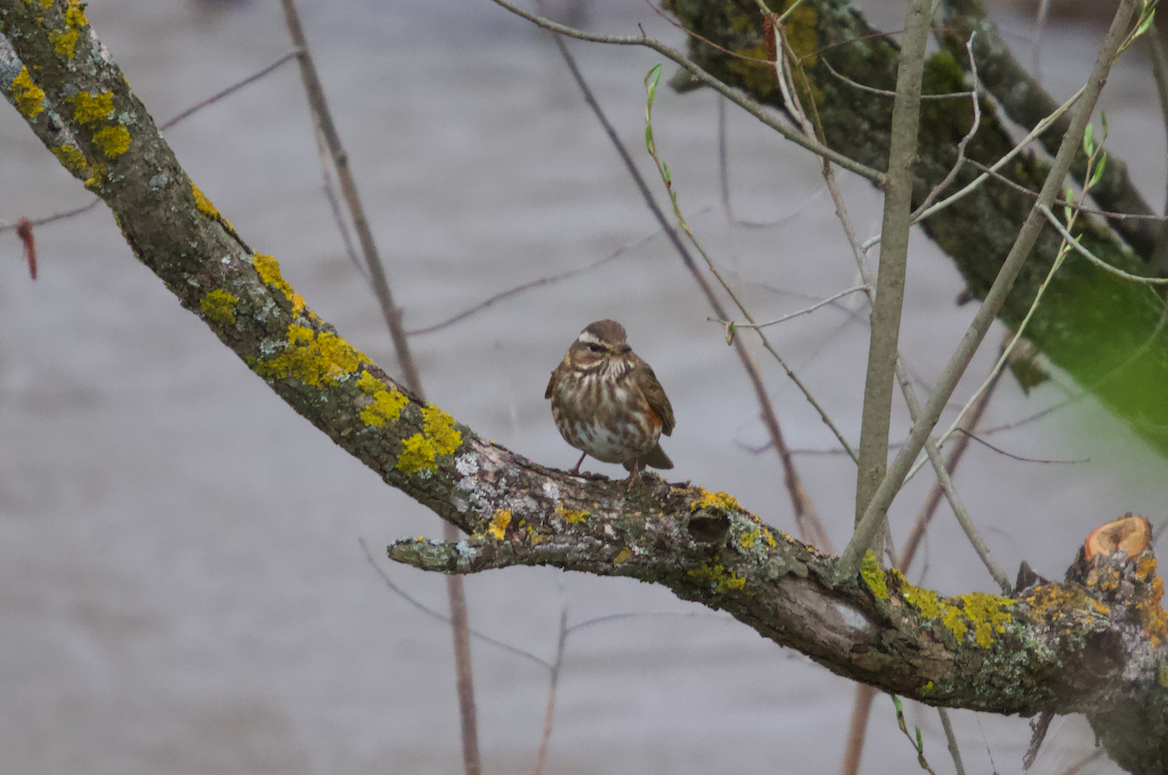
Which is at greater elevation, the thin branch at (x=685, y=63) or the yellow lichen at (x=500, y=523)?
the thin branch at (x=685, y=63)

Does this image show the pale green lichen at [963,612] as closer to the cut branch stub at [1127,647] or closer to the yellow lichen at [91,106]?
the cut branch stub at [1127,647]

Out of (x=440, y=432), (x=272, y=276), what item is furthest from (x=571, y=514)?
(x=272, y=276)

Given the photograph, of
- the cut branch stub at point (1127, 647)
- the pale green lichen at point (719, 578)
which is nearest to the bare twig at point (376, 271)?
the pale green lichen at point (719, 578)

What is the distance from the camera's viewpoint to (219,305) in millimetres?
1188

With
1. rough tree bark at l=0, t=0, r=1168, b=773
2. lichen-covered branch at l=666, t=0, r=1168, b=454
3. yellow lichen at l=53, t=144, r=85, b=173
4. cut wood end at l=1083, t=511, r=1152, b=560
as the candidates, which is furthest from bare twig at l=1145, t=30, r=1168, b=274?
yellow lichen at l=53, t=144, r=85, b=173

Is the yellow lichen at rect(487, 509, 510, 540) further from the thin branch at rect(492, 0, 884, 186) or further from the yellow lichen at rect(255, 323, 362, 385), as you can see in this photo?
the thin branch at rect(492, 0, 884, 186)

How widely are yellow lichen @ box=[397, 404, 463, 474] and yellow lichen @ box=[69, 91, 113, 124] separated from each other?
0.55 meters

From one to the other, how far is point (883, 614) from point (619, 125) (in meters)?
3.71

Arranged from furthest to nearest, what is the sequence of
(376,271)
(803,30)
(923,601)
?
(803,30) < (376,271) < (923,601)

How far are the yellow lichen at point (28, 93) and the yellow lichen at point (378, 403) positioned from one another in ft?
1.64

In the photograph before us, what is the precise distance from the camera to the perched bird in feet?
6.66

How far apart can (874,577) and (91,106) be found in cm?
128

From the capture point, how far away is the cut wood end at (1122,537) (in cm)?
168

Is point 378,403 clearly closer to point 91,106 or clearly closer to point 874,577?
point 91,106
